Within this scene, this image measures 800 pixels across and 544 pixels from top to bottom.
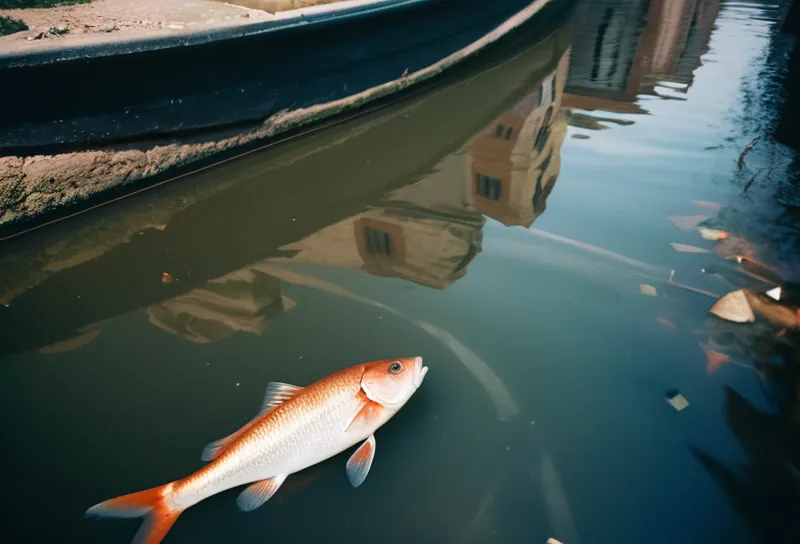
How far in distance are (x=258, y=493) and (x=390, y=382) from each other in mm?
672

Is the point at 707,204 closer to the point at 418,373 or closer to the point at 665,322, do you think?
the point at 665,322

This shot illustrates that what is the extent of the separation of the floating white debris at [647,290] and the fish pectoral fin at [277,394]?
6.97 feet

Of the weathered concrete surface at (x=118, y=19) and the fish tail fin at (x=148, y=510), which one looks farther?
the weathered concrete surface at (x=118, y=19)

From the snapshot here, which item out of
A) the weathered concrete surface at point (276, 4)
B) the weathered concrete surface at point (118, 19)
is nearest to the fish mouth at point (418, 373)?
the weathered concrete surface at point (118, 19)

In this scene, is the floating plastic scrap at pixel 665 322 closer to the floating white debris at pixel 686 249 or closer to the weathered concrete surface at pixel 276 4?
the floating white debris at pixel 686 249

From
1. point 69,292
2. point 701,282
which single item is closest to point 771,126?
point 701,282

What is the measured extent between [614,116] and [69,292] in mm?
Result: 5716

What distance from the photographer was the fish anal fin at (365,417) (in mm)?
1894

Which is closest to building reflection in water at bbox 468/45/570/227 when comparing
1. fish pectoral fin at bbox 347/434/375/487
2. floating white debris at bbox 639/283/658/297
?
floating white debris at bbox 639/283/658/297

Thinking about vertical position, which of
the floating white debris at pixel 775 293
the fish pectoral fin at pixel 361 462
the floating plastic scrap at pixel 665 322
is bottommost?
the floating white debris at pixel 775 293

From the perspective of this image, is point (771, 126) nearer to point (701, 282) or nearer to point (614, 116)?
point (614, 116)

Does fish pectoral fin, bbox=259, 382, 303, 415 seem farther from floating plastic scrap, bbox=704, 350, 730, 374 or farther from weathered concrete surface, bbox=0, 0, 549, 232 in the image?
weathered concrete surface, bbox=0, 0, 549, 232

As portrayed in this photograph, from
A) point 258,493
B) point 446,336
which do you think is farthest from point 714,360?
point 258,493

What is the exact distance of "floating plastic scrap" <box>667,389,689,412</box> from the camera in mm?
2164
